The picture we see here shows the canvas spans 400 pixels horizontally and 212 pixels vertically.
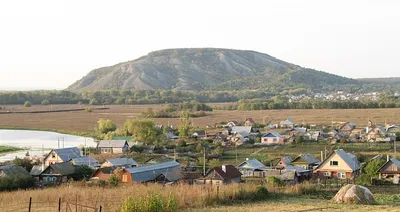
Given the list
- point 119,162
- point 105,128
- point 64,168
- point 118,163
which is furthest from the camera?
point 105,128

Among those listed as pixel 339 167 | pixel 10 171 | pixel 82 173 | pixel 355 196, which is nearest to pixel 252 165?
pixel 339 167

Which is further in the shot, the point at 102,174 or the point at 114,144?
the point at 114,144

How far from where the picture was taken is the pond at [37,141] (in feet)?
127

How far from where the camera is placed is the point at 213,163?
28594 mm

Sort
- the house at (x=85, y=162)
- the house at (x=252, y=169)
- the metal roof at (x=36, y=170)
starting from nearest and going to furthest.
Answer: the metal roof at (x=36, y=170) → the house at (x=252, y=169) → the house at (x=85, y=162)

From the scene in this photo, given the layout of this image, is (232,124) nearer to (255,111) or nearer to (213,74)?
(255,111)

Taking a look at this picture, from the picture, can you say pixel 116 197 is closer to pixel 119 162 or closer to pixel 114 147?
pixel 119 162

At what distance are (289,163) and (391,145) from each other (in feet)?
35.2

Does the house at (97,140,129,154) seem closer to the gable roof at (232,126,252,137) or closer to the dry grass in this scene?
the gable roof at (232,126,252,137)

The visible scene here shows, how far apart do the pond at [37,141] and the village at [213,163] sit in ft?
15.3

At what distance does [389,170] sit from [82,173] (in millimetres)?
13803

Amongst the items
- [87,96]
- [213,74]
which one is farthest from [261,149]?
[213,74]

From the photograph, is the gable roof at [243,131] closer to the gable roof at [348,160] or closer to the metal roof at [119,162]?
the metal roof at [119,162]

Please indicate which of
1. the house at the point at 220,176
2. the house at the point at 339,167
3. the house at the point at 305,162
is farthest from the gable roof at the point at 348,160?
the house at the point at 220,176
